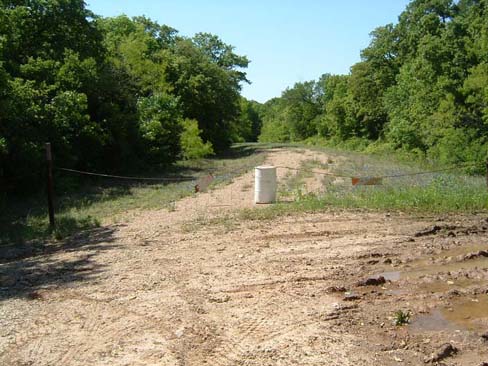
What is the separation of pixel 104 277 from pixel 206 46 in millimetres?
46685

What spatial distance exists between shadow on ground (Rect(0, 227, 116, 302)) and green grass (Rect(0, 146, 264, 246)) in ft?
2.84

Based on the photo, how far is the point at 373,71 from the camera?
183ft

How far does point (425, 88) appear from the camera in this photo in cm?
3216

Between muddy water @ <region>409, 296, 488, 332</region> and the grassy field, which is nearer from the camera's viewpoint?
muddy water @ <region>409, 296, 488, 332</region>

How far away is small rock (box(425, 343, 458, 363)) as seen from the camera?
460 cm

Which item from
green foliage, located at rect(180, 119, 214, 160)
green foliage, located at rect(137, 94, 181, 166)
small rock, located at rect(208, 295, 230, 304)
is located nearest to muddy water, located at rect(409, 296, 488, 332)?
small rock, located at rect(208, 295, 230, 304)

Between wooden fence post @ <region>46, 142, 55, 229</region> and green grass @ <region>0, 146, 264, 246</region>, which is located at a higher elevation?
wooden fence post @ <region>46, 142, 55, 229</region>

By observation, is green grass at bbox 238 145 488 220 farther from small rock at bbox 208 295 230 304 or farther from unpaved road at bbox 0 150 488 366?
small rock at bbox 208 295 230 304

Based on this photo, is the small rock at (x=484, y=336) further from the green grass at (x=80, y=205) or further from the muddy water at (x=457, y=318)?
the green grass at (x=80, y=205)

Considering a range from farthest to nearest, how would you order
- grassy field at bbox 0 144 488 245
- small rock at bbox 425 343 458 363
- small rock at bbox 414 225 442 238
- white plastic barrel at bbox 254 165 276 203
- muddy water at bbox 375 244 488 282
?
white plastic barrel at bbox 254 165 276 203 < grassy field at bbox 0 144 488 245 < small rock at bbox 414 225 442 238 < muddy water at bbox 375 244 488 282 < small rock at bbox 425 343 458 363

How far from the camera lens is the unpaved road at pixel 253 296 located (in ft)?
16.3

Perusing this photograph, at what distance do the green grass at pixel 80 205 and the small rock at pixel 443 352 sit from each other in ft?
27.8

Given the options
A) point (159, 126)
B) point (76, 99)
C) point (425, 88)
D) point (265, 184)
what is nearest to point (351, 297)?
point (265, 184)

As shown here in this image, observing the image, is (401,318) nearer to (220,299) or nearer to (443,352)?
(443,352)
